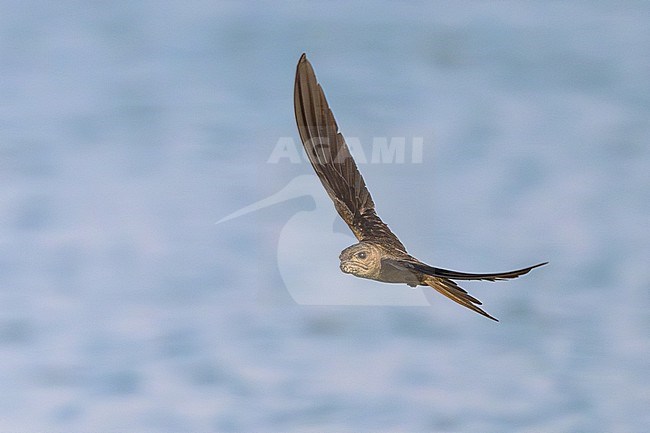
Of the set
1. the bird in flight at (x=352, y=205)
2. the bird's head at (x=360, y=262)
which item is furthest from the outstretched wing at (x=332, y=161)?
the bird's head at (x=360, y=262)

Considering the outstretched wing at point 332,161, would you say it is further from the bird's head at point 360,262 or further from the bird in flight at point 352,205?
the bird's head at point 360,262

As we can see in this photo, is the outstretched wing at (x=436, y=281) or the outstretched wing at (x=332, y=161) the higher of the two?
the outstretched wing at (x=332, y=161)

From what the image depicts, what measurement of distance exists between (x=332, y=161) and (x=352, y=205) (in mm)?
558

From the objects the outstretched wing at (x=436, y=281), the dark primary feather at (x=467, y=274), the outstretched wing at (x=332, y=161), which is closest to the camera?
the dark primary feather at (x=467, y=274)

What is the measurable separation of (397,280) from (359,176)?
1.61 metres

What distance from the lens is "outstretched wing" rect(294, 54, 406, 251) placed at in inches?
384

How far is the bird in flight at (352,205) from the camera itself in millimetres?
9086

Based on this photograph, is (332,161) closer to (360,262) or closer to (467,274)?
(360,262)

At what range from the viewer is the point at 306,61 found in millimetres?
9719

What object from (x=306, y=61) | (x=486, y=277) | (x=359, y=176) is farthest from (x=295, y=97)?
(x=486, y=277)

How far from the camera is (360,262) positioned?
914 cm

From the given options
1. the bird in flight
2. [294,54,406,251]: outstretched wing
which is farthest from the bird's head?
[294,54,406,251]: outstretched wing

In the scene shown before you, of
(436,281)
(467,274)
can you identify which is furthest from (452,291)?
(467,274)

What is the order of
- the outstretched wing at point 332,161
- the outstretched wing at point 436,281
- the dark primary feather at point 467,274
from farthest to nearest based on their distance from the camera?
the outstretched wing at point 332,161
the outstretched wing at point 436,281
the dark primary feather at point 467,274
